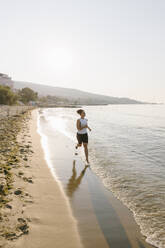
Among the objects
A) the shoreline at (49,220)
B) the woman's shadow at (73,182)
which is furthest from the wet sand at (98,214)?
the shoreline at (49,220)

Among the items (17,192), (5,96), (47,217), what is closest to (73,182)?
(17,192)

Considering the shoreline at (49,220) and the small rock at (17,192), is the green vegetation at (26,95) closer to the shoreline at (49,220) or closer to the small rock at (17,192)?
the shoreline at (49,220)

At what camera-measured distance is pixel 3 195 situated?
15.7 ft

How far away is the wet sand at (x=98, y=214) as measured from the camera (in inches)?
145

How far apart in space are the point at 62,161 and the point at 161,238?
233 inches

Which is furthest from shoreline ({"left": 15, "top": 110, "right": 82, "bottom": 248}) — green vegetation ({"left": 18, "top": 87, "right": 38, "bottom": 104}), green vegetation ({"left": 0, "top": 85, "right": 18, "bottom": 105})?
green vegetation ({"left": 18, "top": 87, "right": 38, "bottom": 104})

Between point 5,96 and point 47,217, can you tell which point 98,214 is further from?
point 5,96

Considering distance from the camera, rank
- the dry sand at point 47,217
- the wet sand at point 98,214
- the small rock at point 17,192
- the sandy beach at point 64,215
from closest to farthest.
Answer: the dry sand at point 47,217 → the sandy beach at point 64,215 → the wet sand at point 98,214 → the small rock at point 17,192

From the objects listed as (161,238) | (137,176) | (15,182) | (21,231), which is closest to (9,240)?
(21,231)

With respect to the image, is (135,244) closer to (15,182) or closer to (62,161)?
(15,182)

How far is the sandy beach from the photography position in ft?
11.6

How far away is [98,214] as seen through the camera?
4.61 meters

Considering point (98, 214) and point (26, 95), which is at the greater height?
point (26, 95)

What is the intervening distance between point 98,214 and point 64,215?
0.85m
